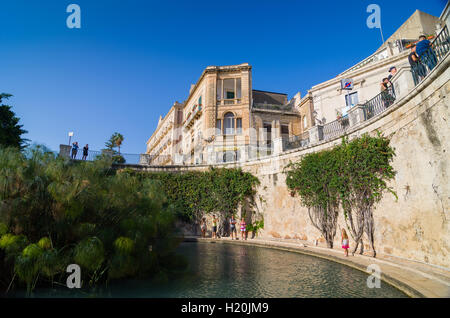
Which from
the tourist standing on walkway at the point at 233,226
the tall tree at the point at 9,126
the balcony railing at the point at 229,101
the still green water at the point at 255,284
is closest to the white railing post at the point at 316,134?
the still green water at the point at 255,284

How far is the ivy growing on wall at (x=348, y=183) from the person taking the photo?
783cm

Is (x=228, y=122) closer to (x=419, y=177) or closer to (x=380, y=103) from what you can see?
(x=380, y=103)

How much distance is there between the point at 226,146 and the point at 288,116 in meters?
7.17

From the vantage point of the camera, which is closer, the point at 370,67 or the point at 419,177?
the point at 419,177

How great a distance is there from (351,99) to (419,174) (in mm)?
12330

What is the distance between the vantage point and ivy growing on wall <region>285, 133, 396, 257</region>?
783 centimetres

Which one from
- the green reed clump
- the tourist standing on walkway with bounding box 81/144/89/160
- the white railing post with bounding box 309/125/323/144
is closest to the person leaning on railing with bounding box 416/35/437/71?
the white railing post with bounding box 309/125/323/144

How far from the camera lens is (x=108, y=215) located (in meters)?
6.07

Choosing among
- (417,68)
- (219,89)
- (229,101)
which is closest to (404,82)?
(417,68)

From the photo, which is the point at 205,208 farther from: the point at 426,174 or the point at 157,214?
the point at 426,174

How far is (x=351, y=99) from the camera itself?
16938mm

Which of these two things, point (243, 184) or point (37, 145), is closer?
point (37, 145)

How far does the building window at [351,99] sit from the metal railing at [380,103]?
27.0 feet

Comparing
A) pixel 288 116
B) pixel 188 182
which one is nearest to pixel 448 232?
pixel 188 182
